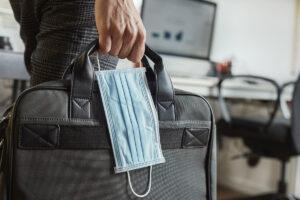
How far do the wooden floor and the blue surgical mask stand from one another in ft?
5.54

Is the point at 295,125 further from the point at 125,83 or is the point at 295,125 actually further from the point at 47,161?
the point at 47,161

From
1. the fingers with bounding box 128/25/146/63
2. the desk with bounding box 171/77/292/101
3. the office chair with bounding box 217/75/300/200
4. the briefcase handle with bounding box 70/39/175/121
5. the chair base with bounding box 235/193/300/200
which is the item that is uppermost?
the fingers with bounding box 128/25/146/63

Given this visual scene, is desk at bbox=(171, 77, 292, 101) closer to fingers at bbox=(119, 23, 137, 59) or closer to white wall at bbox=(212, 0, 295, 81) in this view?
white wall at bbox=(212, 0, 295, 81)

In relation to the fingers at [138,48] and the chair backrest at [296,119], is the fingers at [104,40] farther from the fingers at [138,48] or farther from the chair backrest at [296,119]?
the chair backrest at [296,119]

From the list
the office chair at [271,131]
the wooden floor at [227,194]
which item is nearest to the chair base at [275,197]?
the office chair at [271,131]

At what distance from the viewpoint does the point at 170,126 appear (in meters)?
0.69

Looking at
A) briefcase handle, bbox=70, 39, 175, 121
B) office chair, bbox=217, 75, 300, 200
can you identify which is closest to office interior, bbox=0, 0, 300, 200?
office chair, bbox=217, 75, 300, 200

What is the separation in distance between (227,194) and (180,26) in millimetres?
1106

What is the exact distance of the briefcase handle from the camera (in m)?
0.60

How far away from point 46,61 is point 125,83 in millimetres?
166

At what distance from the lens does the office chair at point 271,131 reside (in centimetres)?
163

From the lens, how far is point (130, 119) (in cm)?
65

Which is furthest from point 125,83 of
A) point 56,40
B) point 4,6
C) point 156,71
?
point 4,6

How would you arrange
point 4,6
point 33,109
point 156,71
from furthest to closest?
point 4,6 < point 156,71 < point 33,109
